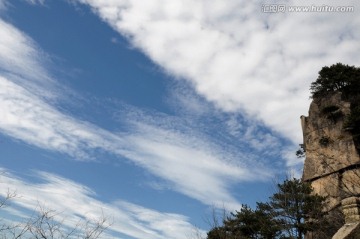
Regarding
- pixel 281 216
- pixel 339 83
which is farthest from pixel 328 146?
pixel 281 216

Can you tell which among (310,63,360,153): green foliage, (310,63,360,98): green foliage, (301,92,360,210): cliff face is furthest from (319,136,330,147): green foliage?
(310,63,360,98): green foliage

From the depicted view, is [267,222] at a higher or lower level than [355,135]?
lower

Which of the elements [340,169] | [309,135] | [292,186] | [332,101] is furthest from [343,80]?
[292,186]

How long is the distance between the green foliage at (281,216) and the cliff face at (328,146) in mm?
7674

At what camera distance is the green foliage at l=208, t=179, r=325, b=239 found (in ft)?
68.9

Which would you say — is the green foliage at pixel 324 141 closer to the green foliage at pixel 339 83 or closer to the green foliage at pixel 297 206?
the green foliage at pixel 339 83

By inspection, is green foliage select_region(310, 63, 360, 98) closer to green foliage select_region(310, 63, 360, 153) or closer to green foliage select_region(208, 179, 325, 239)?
green foliage select_region(310, 63, 360, 153)

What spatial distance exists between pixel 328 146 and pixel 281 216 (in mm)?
14331

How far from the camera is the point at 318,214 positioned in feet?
70.9

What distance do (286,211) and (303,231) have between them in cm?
207

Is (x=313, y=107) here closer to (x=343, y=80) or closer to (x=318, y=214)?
(x=343, y=80)

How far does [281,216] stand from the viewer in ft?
70.4

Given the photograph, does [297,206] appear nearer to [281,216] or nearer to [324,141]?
[281,216]

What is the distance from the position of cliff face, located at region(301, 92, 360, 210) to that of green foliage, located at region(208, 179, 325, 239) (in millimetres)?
7674
